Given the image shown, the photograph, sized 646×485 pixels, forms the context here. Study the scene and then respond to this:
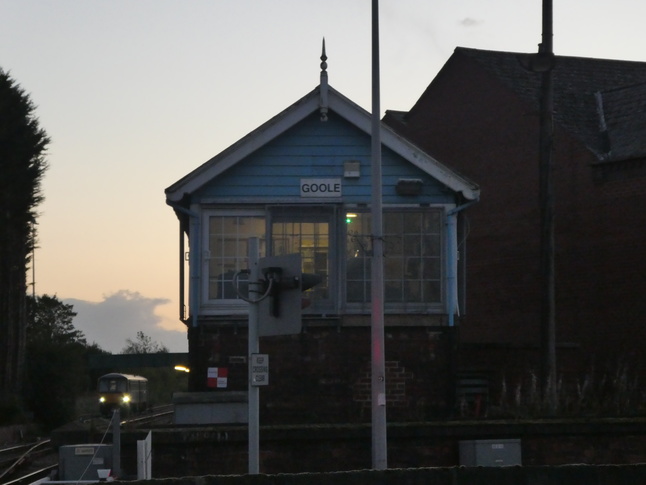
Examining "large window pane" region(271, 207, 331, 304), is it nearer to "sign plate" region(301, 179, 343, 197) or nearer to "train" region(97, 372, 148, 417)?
"sign plate" region(301, 179, 343, 197)

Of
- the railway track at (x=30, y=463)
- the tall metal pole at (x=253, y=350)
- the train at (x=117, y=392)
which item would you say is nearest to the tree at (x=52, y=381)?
the train at (x=117, y=392)

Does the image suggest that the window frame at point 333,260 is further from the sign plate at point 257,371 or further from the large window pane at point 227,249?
the sign plate at point 257,371

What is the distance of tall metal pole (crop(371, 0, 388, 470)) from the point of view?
1541 cm

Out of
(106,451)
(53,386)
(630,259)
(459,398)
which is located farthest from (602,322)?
(53,386)

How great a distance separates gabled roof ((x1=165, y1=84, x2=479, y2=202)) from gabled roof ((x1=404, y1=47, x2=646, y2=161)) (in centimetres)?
834

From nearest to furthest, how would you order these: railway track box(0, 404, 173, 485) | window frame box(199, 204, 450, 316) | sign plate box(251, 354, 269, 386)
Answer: sign plate box(251, 354, 269, 386), window frame box(199, 204, 450, 316), railway track box(0, 404, 173, 485)

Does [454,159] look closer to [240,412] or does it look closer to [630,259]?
[630,259]

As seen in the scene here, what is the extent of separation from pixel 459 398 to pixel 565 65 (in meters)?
14.8

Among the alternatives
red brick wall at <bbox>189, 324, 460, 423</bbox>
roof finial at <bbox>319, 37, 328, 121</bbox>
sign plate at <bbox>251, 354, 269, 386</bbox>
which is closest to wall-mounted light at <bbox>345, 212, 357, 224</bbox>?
roof finial at <bbox>319, 37, 328, 121</bbox>

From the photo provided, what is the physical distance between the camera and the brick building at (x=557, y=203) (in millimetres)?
28953

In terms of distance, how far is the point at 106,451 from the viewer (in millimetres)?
13805

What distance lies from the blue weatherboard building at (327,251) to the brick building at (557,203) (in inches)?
244

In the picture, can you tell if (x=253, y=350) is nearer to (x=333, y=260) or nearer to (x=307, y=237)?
(x=333, y=260)

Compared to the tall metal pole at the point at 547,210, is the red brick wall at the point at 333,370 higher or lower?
lower
